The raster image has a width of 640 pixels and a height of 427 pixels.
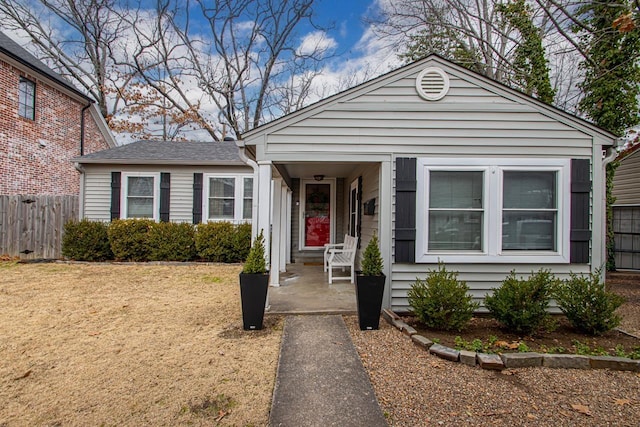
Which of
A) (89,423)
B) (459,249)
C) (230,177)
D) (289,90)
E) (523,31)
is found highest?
(289,90)

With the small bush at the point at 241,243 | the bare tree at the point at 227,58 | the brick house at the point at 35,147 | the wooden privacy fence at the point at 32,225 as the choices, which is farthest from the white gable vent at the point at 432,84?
the bare tree at the point at 227,58

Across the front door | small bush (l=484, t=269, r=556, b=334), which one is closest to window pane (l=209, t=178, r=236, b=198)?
the front door

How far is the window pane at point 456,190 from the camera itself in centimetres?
448

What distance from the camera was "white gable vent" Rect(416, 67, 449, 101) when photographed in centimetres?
446

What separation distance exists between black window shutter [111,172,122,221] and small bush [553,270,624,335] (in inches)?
411

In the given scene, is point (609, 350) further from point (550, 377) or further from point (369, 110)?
point (369, 110)

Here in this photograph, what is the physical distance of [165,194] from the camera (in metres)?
9.53

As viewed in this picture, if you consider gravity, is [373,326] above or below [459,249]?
below

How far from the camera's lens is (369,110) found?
4.46m

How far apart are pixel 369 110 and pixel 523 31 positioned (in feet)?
22.0

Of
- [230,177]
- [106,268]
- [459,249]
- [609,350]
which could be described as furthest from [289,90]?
[609,350]

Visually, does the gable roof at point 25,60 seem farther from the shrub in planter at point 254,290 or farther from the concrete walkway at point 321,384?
the concrete walkway at point 321,384

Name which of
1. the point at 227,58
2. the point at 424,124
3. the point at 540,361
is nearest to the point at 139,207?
the point at 424,124

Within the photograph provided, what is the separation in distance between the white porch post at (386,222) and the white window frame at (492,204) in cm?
38
